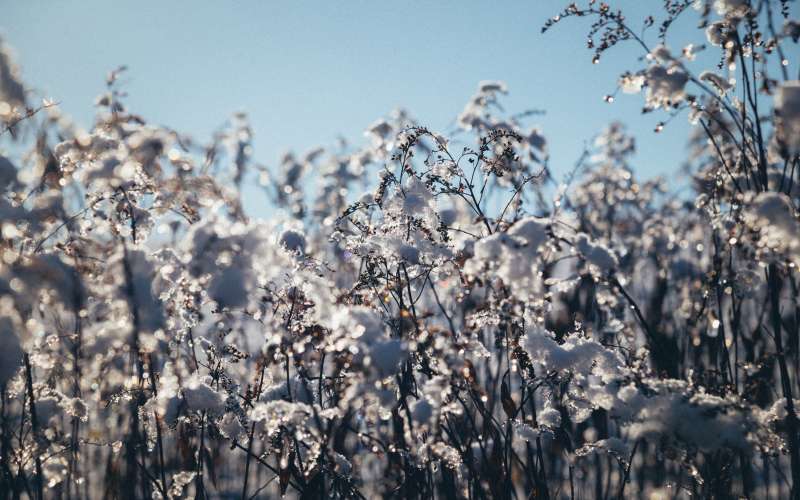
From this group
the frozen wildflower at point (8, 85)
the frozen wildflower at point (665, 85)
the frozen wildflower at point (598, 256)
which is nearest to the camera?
the frozen wildflower at point (598, 256)

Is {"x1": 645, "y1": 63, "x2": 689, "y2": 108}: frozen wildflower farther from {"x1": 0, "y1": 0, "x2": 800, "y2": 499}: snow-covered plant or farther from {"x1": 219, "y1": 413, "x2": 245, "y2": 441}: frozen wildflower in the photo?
{"x1": 219, "y1": 413, "x2": 245, "y2": 441}: frozen wildflower

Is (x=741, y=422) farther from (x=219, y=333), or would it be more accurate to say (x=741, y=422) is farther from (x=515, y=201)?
(x=219, y=333)

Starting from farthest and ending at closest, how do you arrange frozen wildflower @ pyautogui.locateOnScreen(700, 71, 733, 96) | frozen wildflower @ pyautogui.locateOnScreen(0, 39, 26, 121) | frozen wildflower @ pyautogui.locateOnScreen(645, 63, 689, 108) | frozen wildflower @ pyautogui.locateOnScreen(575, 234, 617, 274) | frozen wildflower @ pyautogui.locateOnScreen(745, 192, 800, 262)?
frozen wildflower @ pyautogui.locateOnScreen(700, 71, 733, 96), frozen wildflower @ pyautogui.locateOnScreen(645, 63, 689, 108), frozen wildflower @ pyautogui.locateOnScreen(0, 39, 26, 121), frozen wildflower @ pyautogui.locateOnScreen(575, 234, 617, 274), frozen wildflower @ pyautogui.locateOnScreen(745, 192, 800, 262)

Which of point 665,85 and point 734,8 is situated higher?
point 734,8

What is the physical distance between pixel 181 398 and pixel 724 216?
298cm

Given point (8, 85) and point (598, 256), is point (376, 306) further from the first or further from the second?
point (8, 85)

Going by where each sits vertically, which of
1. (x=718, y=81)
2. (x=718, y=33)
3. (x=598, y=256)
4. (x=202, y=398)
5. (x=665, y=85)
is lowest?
(x=202, y=398)

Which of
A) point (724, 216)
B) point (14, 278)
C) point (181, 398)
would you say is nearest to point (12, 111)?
point (14, 278)

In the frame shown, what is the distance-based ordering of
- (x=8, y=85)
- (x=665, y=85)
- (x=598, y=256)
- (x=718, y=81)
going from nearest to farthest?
1. (x=598, y=256)
2. (x=8, y=85)
3. (x=665, y=85)
4. (x=718, y=81)

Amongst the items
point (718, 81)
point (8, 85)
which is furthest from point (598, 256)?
point (8, 85)

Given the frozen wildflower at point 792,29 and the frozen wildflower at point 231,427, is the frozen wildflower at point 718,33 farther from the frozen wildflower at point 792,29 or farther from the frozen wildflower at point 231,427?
the frozen wildflower at point 231,427

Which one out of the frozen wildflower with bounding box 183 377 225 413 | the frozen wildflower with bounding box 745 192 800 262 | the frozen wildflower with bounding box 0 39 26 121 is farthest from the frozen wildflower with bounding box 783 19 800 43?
the frozen wildflower with bounding box 0 39 26 121

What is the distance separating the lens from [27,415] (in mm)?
3135

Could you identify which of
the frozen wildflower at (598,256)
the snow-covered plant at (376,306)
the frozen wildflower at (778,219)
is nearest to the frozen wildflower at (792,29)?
the snow-covered plant at (376,306)
